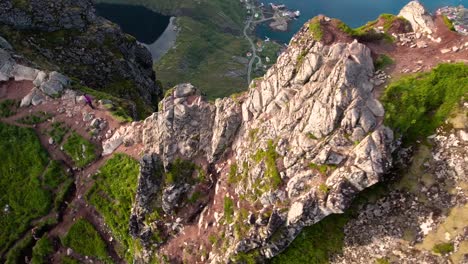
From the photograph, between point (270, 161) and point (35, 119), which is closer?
point (270, 161)

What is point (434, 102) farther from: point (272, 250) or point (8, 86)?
point (8, 86)

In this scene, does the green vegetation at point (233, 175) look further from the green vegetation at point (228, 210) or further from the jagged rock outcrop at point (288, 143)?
the green vegetation at point (228, 210)

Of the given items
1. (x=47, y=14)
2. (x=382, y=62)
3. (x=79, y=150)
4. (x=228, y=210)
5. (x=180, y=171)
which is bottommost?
(x=79, y=150)

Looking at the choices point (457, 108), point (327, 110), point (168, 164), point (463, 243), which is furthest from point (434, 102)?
point (168, 164)

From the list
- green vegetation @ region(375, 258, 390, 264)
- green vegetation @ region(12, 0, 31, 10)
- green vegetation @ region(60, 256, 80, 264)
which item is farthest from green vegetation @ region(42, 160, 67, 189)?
green vegetation @ region(375, 258, 390, 264)

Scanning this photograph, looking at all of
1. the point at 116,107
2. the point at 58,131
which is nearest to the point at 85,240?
the point at 58,131

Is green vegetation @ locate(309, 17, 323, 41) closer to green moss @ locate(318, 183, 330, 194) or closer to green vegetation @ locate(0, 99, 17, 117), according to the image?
green moss @ locate(318, 183, 330, 194)

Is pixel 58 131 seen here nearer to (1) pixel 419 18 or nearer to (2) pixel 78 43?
(2) pixel 78 43
